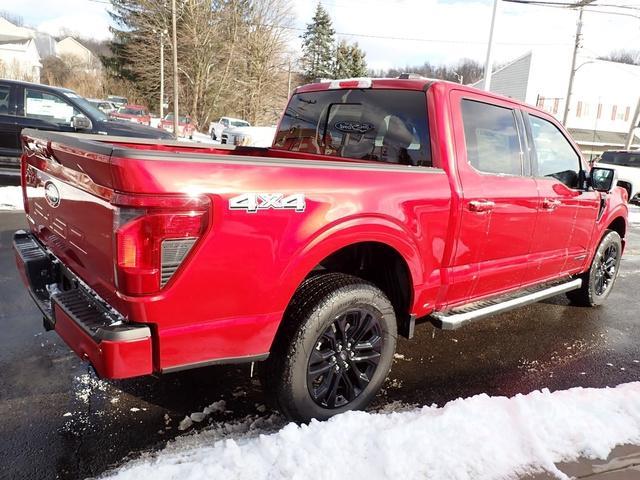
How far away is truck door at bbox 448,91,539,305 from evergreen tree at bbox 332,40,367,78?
5557cm

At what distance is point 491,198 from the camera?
323 cm

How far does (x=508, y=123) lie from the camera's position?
3645mm

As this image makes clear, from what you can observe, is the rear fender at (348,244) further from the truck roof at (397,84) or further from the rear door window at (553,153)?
the rear door window at (553,153)

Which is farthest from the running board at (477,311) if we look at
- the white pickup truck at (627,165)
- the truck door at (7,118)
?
the white pickup truck at (627,165)

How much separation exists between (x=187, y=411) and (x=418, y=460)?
4.34ft

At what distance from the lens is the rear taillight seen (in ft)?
6.24

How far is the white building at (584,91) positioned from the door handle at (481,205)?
1713 inches

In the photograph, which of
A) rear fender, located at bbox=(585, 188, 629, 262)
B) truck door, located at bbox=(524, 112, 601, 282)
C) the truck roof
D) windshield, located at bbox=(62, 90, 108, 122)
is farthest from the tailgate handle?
windshield, located at bbox=(62, 90, 108, 122)

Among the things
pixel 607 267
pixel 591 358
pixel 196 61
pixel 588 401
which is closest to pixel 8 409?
pixel 588 401

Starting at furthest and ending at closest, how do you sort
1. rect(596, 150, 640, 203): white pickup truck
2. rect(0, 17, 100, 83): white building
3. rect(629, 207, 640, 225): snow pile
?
rect(0, 17, 100, 83): white building < rect(596, 150, 640, 203): white pickup truck < rect(629, 207, 640, 225): snow pile

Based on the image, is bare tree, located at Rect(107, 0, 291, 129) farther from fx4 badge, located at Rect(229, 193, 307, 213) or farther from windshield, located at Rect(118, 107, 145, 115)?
fx4 badge, located at Rect(229, 193, 307, 213)

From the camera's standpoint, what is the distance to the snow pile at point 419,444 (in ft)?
7.21

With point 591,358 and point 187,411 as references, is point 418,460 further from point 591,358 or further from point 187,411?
point 591,358

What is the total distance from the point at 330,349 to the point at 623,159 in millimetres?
17193
